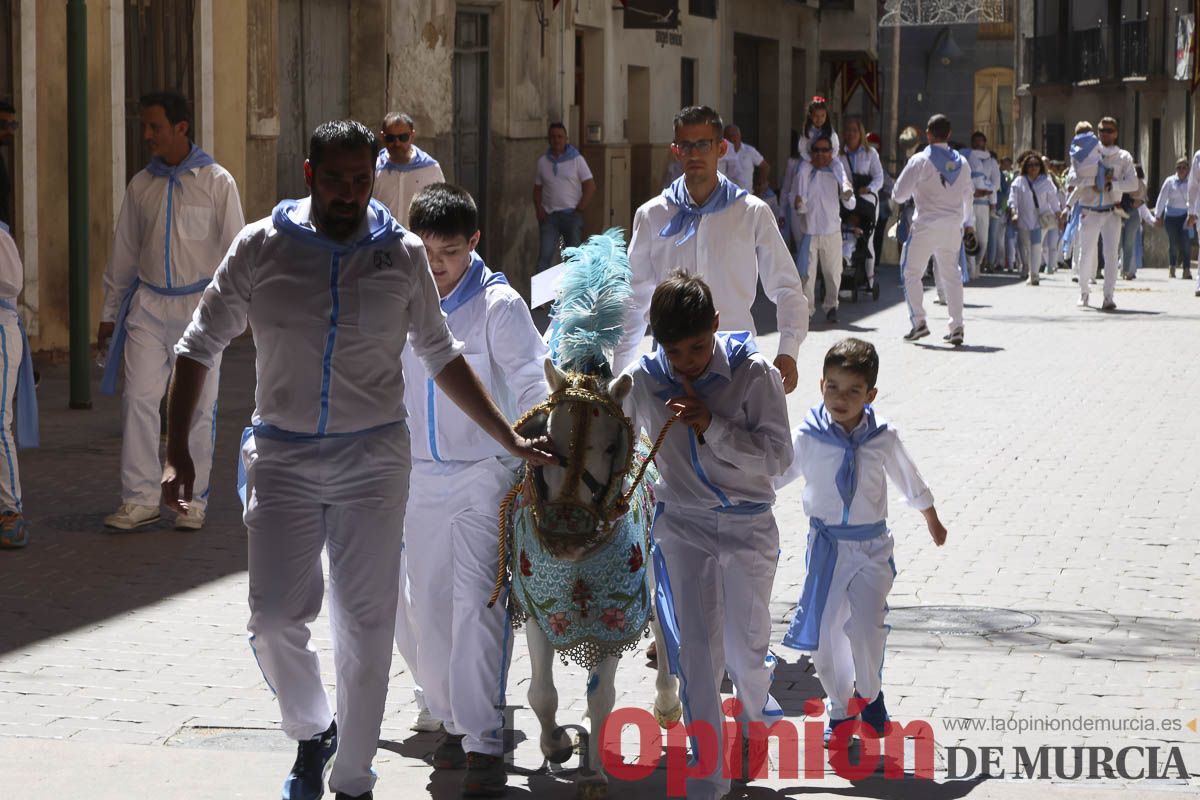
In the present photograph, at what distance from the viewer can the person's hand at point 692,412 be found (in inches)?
216

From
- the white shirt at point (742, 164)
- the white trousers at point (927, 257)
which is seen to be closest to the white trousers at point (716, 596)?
the white trousers at point (927, 257)

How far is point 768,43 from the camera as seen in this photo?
38906 millimetres

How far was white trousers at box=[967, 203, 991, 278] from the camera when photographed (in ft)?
98.1

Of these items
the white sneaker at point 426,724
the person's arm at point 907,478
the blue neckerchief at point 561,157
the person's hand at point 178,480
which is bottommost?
the white sneaker at point 426,724

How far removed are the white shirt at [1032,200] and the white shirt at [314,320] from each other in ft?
81.1

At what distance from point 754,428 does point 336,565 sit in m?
1.19

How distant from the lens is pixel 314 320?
532 cm

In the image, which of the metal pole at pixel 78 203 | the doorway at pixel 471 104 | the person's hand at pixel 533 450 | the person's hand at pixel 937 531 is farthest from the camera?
the doorway at pixel 471 104

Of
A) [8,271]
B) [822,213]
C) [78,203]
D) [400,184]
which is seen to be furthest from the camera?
[822,213]

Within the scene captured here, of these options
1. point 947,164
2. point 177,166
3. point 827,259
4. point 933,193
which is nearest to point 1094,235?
point 827,259

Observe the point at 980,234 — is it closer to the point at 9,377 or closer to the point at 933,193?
the point at 933,193

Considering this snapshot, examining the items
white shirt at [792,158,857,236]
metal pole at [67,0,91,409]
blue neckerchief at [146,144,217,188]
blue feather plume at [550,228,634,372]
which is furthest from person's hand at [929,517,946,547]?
white shirt at [792,158,857,236]

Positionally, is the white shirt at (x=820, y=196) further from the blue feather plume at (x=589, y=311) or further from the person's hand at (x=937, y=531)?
the blue feather plume at (x=589, y=311)

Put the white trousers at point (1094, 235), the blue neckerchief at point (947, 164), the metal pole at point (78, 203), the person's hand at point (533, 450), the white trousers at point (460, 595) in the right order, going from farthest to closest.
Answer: the white trousers at point (1094, 235)
the blue neckerchief at point (947, 164)
the metal pole at point (78, 203)
the white trousers at point (460, 595)
the person's hand at point (533, 450)
